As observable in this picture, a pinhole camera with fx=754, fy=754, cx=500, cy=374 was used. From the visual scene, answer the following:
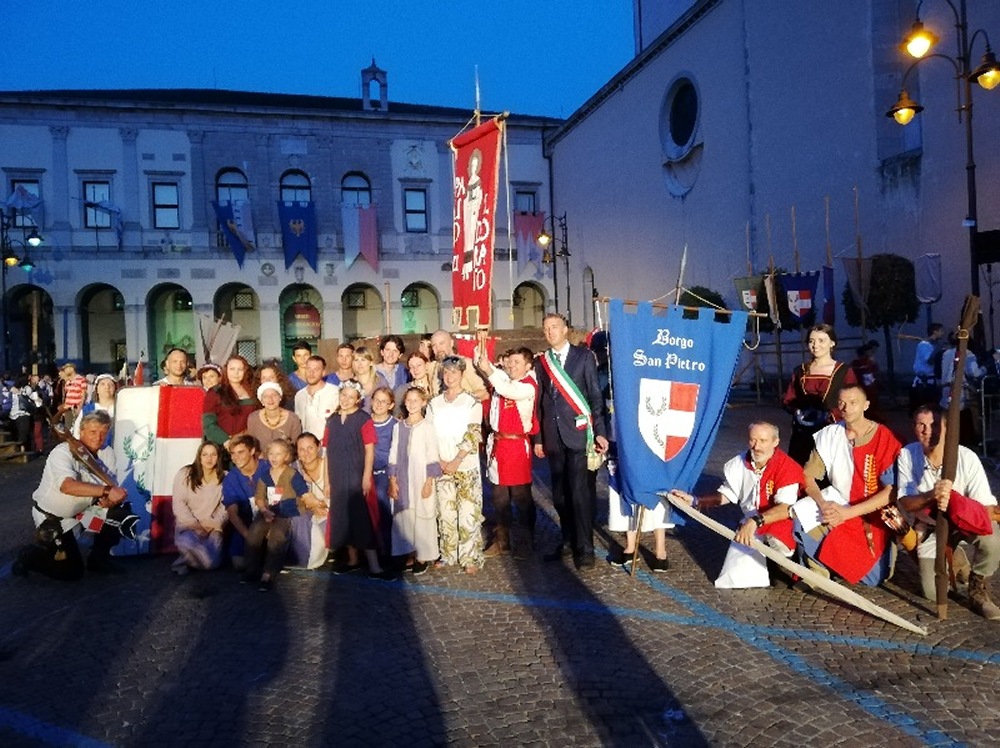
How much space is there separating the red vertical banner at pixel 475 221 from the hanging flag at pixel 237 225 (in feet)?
76.7

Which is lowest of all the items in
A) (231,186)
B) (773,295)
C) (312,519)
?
(312,519)

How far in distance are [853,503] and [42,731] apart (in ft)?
15.8

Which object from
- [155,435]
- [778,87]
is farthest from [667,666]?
[778,87]

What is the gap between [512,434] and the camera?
612 cm

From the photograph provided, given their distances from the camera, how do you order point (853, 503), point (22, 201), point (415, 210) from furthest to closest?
1. point (415, 210)
2. point (22, 201)
3. point (853, 503)

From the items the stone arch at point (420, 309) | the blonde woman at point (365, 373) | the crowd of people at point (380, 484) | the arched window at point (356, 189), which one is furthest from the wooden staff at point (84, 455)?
the stone arch at point (420, 309)

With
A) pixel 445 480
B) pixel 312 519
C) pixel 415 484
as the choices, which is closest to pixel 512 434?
pixel 445 480

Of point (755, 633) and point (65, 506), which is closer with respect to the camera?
point (755, 633)

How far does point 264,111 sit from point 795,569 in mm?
29893

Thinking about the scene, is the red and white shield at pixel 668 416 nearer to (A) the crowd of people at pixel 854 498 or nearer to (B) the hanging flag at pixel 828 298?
(A) the crowd of people at pixel 854 498

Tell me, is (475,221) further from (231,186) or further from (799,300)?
(231,186)

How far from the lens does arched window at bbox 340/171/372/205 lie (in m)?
31.1

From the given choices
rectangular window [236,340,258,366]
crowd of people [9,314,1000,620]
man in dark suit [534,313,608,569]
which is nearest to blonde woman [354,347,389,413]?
crowd of people [9,314,1000,620]

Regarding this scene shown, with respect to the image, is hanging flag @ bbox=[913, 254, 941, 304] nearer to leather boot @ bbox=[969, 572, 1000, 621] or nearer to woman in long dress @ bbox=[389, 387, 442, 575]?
leather boot @ bbox=[969, 572, 1000, 621]
